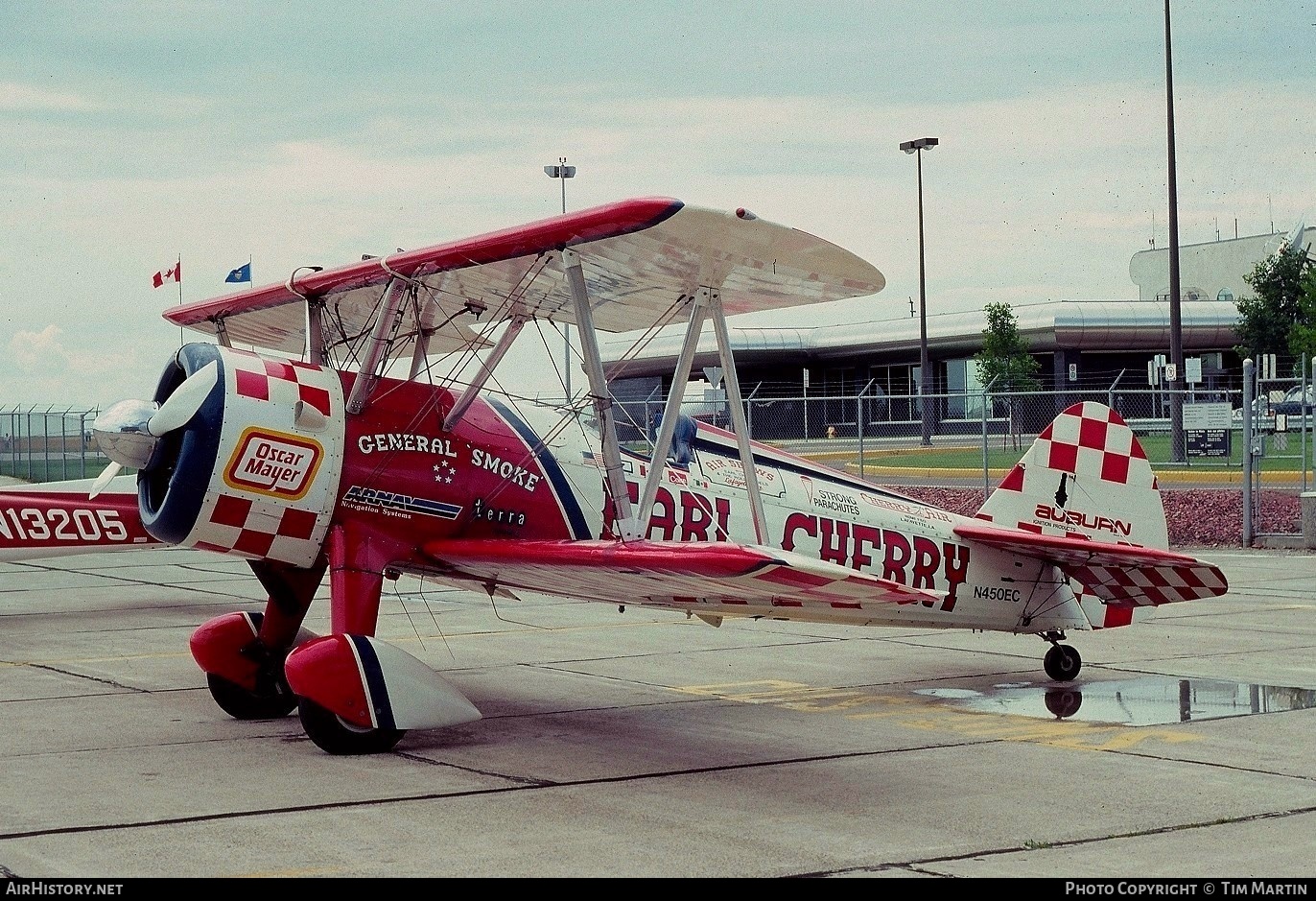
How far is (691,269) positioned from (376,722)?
277 cm

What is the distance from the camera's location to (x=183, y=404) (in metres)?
7.54

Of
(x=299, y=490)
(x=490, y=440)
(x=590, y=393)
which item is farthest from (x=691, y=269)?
(x=299, y=490)

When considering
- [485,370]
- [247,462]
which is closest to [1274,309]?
[485,370]

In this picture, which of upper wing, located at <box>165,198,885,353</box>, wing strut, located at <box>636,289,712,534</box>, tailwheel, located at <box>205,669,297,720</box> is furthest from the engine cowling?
wing strut, located at <box>636,289,712,534</box>

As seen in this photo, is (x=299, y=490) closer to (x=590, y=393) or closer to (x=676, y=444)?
(x=590, y=393)

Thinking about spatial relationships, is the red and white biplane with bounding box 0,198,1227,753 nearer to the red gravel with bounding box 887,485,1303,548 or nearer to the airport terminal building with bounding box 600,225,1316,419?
the red gravel with bounding box 887,485,1303,548

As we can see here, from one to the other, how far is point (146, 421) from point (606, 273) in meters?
2.53

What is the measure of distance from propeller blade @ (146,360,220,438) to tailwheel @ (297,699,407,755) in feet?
5.08

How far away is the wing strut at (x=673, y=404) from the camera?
765 cm

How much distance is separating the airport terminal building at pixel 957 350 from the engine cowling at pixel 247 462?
47819 millimetres

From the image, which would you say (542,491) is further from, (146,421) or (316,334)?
(146,421)

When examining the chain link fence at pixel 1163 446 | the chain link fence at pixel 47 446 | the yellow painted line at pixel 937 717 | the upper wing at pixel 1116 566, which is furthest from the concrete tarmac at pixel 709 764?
the chain link fence at pixel 47 446

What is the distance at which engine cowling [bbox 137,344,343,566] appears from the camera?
297 inches

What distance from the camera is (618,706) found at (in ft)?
29.0
